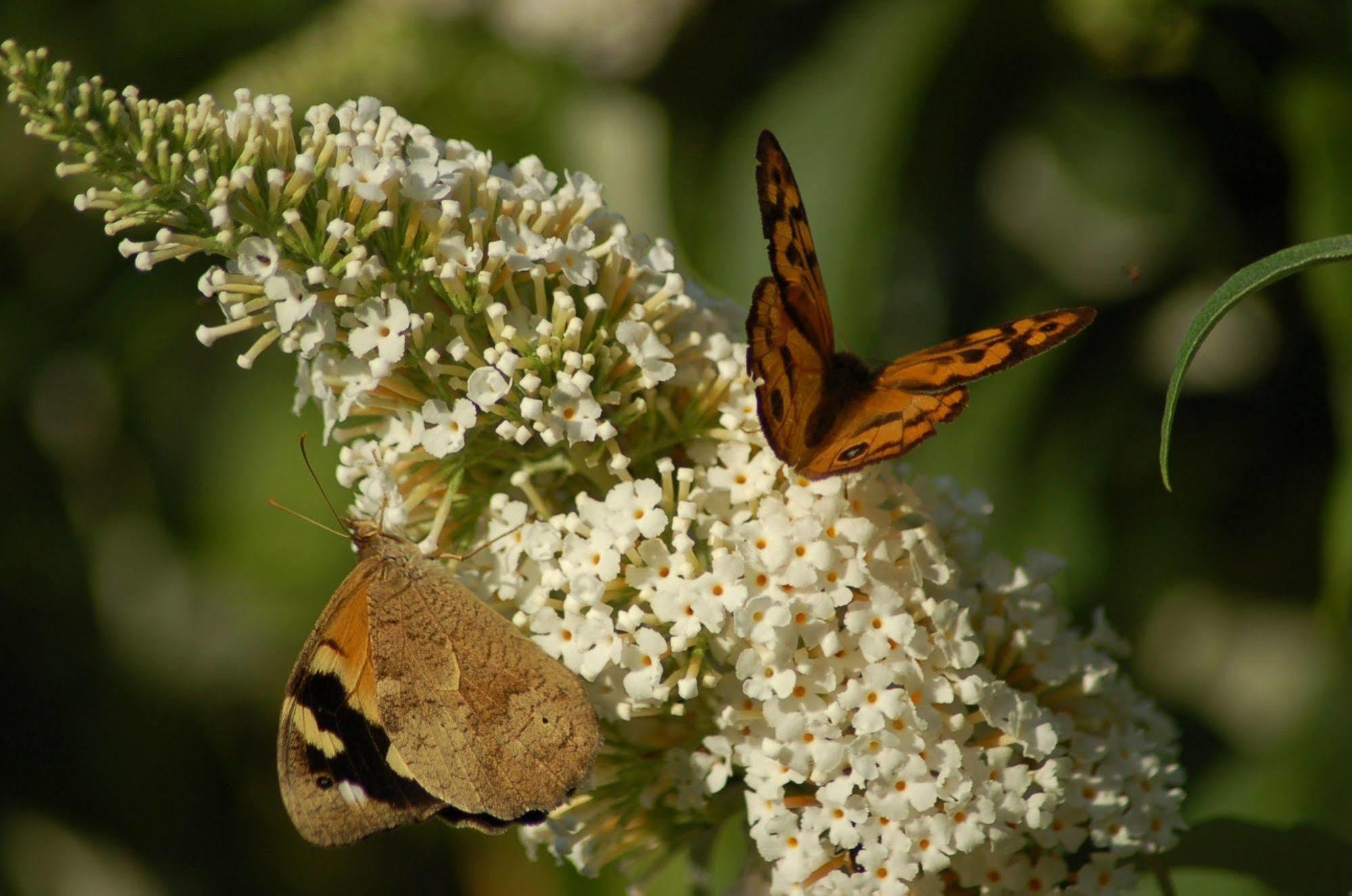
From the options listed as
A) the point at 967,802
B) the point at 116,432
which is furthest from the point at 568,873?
the point at 116,432

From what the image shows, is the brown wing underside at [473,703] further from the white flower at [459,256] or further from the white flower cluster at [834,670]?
the white flower at [459,256]

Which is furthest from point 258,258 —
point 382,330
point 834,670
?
point 834,670

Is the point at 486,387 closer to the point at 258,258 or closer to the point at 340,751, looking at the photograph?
the point at 258,258

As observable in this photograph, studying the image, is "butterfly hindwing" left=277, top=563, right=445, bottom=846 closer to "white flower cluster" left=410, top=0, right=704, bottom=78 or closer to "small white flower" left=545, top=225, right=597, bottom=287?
"small white flower" left=545, top=225, right=597, bottom=287

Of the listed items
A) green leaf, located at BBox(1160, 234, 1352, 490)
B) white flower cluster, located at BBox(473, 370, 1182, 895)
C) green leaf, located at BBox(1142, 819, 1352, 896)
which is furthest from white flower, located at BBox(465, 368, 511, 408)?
green leaf, located at BBox(1142, 819, 1352, 896)

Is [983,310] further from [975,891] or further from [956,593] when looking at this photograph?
[975,891]

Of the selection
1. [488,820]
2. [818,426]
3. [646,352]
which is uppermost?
[646,352]
